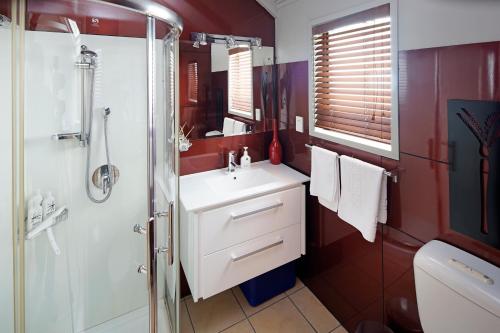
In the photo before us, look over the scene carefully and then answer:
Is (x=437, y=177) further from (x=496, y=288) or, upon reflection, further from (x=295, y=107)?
(x=295, y=107)

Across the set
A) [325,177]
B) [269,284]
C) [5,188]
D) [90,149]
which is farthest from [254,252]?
[5,188]

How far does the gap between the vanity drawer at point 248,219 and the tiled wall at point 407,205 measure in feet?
0.74

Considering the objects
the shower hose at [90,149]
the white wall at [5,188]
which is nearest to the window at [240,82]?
the shower hose at [90,149]

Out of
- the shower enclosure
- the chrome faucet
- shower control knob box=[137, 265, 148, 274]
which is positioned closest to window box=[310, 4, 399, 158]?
the chrome faucet

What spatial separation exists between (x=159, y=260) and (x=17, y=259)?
0.60m

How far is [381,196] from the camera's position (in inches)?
53.6

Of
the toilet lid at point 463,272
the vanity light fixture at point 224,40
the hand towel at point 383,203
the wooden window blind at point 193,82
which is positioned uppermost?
the vanity light fixture at point 224,40

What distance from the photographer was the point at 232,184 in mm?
1982

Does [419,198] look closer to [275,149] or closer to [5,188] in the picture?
[275,149]

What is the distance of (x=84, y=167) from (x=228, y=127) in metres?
0.95

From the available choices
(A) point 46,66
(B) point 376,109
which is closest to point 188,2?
(A) point 46,66

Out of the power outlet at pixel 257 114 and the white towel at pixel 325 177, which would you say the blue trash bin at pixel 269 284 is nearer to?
the white towel at pixel 325 177

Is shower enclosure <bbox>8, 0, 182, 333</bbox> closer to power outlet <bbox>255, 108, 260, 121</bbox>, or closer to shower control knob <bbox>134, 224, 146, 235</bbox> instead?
shower control knob <bbox>134, 224, 146, 235</bbox>

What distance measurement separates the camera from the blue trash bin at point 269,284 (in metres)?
1.96
